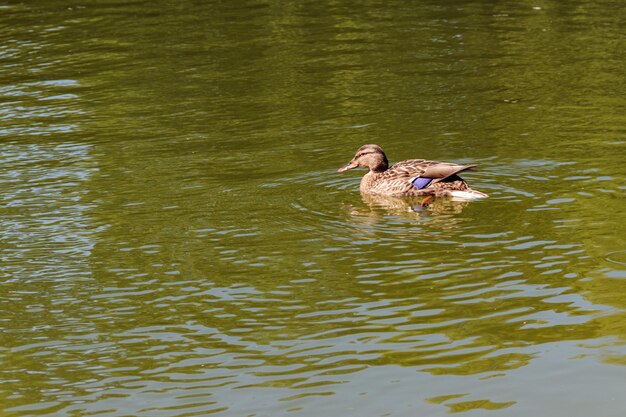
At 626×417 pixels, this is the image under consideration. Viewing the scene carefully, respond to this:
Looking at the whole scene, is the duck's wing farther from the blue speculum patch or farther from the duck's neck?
the duck's neck

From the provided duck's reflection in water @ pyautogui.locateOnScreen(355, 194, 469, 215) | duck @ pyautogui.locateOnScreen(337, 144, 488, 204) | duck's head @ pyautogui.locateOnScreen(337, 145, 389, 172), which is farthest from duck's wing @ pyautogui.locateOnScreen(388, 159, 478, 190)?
duck's head @ pyautogui.locateOnScreen(337, 145, 389, 172)

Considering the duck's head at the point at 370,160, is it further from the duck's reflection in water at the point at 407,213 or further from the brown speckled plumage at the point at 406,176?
the duck's reflection in water at the point at 407,213

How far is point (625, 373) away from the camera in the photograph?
7750mm

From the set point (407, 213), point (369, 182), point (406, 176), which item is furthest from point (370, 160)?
point (407, 213)

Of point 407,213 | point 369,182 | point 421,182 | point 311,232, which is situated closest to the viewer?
point 311,232

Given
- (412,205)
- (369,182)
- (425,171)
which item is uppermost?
(425,171)

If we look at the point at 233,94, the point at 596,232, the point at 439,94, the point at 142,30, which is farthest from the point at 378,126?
the point at 142,30

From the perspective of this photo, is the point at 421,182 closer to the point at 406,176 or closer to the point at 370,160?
the point at 406,176

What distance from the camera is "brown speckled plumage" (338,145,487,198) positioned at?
40.2 ft

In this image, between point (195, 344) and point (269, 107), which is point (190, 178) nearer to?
point (269, 107)

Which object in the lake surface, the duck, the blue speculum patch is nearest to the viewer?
the lake surface

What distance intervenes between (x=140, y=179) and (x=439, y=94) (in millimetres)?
5329

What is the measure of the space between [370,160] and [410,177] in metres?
0.72

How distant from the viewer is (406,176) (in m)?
12.8
